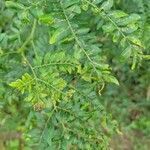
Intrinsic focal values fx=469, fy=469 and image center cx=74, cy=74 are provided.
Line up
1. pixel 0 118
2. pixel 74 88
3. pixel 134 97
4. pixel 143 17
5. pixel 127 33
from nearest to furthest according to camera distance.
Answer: pixel 127 33 → pixel 74 88 → pixel 143 17 → pixel 0 118 → pixel 134 97

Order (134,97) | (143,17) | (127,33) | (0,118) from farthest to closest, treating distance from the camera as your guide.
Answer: (134,97) → (0,118) → (143,17) → (127,33)

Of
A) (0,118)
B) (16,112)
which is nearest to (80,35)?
(0,118)

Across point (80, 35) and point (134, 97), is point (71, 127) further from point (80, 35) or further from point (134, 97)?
point (134, 97)

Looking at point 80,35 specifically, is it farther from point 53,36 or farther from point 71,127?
point 71,127

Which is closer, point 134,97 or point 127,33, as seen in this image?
point 127,33

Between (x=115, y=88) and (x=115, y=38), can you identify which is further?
(x=115, y=88)

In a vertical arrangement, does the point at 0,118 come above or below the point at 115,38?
below

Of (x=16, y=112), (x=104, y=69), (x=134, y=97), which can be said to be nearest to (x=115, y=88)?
(x=134, y=97)

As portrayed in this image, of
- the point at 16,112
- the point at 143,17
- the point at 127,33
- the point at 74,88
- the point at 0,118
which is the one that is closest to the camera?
the point at 127,33

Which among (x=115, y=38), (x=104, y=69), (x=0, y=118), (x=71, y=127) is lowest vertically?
(x=0, y=118)
